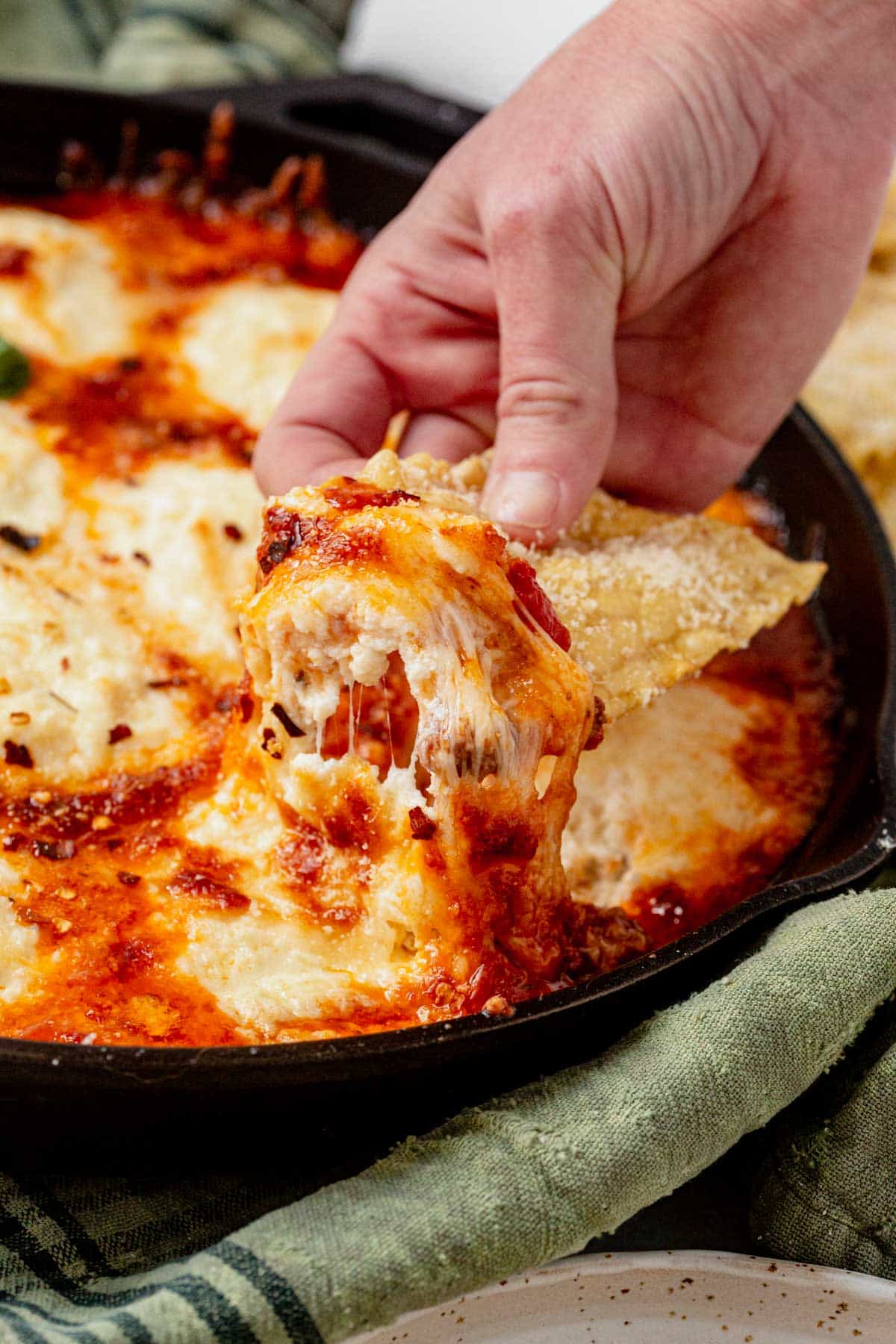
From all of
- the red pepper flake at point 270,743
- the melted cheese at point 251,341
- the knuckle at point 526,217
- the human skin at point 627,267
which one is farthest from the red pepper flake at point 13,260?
the red pepper flake at point 270,743

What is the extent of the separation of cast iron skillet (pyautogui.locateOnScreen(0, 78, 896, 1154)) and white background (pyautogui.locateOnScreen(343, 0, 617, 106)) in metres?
0.62

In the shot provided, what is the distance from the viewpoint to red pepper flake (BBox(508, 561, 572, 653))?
6.00ft

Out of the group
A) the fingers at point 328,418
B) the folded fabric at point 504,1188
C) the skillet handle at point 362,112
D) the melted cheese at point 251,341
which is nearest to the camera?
the folded fabric at point 504,1188

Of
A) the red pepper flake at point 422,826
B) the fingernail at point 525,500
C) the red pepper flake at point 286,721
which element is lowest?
the red pepper flake at point 286,721

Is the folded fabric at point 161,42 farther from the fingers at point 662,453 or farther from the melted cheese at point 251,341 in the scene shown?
the fingers at point 662,453

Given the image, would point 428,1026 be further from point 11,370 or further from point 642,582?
point 11,370

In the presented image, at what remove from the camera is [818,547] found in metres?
3.05

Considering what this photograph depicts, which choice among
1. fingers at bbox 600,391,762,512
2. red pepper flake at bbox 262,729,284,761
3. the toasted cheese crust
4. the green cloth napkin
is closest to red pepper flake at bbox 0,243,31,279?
the toasted cheese crust

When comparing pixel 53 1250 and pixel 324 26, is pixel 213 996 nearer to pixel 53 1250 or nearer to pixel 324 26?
pixel 53 1250

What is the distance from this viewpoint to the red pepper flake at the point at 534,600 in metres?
1.83

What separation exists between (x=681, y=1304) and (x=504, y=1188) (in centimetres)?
35

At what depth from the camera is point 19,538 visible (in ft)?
7.98

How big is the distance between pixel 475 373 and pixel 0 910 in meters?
1.49

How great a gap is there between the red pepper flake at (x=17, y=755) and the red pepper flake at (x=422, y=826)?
2.25 ft
